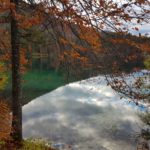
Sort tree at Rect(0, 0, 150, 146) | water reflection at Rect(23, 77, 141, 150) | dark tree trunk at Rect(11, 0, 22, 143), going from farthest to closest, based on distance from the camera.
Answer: water reflection at Rect(23, 77, 141, 150) < dark tree trunk at Rect(11, 0, 22, 143) < tree at Rect(0, 0, 150, 146)

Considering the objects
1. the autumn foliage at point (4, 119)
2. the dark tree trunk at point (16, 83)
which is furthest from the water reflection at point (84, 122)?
the autumn foliage at point (4, 119)

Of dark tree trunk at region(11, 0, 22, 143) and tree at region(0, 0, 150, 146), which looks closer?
tree at region(0, 0, 150, 146)

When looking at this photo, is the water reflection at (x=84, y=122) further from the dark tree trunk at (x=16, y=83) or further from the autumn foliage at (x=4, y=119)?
the autumn foliage at (x=4, y=119)

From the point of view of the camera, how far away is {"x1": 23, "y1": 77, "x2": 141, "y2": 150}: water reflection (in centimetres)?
2388

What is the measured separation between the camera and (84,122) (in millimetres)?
29500

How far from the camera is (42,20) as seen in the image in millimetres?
11008

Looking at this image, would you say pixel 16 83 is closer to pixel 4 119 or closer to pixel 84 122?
pixel 4 119

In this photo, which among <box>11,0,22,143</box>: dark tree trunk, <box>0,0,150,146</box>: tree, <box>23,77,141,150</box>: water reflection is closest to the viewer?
<box>0,0,150,146</box>: tree

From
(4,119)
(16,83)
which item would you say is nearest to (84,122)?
(16,83)

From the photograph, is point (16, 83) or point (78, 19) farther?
point (16, 83)

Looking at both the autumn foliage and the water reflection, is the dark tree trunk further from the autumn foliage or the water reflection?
the water reflection

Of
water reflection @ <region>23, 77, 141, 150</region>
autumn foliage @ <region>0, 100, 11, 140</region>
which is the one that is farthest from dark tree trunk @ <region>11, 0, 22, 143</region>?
water reflection @ <region>23, 77, 141, 150</region>

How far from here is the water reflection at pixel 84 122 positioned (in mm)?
23875

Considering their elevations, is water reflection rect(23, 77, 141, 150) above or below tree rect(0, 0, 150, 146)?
→ below
